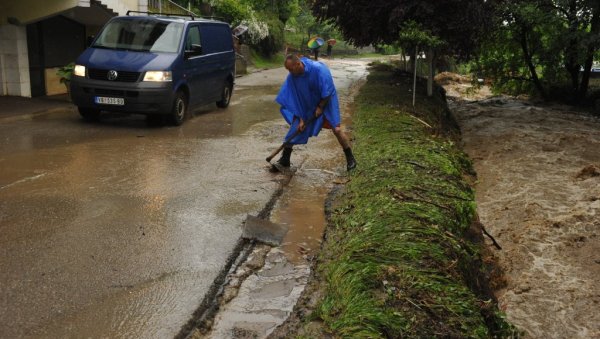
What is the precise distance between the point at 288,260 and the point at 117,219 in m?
1.82

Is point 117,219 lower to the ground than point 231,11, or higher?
lower

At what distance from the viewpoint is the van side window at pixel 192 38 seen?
36.8 feet

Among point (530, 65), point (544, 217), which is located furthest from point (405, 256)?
point (530, 65)

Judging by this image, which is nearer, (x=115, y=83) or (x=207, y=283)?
(x=207, y=283)

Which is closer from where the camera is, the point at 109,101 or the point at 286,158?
the point at 286,158

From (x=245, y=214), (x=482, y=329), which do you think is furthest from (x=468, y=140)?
(x=482, y=329)

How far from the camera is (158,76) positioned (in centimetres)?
1029

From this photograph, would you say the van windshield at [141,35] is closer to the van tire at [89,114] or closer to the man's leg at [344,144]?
the van tire at [89,114]

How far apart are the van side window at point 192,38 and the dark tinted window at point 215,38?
0.68 ft

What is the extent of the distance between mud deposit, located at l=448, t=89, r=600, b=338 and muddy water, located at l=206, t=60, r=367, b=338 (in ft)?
6.84

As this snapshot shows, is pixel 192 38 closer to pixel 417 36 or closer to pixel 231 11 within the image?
pixel 417 36

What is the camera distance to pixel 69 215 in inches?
227

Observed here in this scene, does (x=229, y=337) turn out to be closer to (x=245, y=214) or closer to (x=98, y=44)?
(x=245, y=214)

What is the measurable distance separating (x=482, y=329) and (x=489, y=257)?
284 cm
